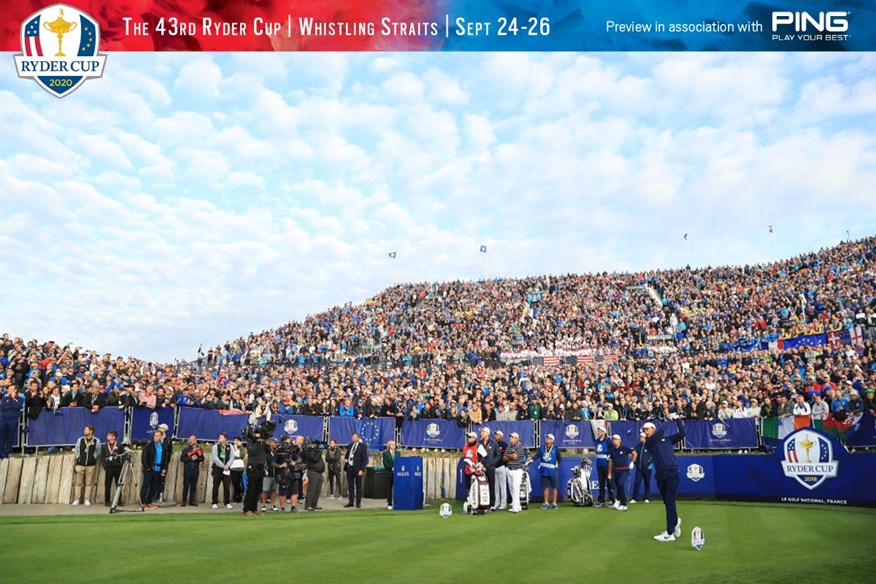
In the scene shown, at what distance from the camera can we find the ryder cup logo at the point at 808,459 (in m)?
20.5

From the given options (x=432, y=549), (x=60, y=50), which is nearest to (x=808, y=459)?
(x=432, y=549)

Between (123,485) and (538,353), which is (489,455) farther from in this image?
(538,353)

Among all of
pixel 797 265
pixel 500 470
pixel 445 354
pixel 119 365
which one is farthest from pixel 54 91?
pixel 797 265

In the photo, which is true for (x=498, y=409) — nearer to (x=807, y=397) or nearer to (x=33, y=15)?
(x=807, y=397)

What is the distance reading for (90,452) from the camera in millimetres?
19859

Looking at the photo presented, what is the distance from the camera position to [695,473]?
939 inches

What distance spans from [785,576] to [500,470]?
11693mm

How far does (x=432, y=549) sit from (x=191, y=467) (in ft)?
36.3

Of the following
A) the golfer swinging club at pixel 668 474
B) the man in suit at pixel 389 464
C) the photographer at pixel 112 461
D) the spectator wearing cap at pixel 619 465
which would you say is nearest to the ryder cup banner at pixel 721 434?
the spectator wearing cap at pixel 619 465

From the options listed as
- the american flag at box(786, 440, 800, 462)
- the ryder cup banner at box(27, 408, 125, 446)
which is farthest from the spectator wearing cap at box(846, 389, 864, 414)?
the ryder cup banner at box(27, 408, 125, 446)

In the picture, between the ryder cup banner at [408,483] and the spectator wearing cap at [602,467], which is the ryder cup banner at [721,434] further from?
the ryder cup banner at [408,483]

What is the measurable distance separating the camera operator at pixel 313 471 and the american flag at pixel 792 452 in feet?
46.3

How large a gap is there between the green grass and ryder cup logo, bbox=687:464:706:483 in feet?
18.0

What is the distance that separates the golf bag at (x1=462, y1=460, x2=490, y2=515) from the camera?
19375 millimetres
